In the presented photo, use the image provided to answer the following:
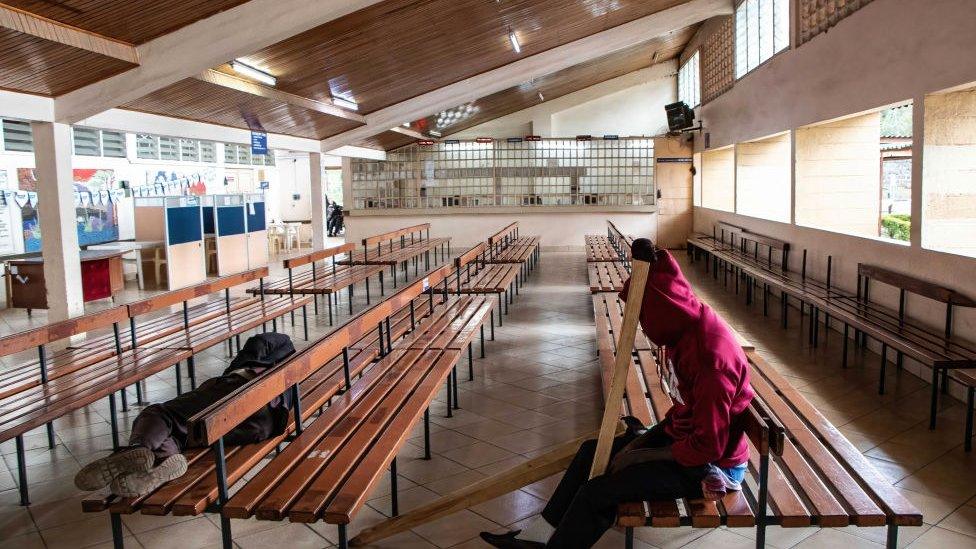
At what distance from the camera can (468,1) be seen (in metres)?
7.25

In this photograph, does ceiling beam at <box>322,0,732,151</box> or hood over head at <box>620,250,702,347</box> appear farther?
ceiling beam at <box>322,0,732,151</box>

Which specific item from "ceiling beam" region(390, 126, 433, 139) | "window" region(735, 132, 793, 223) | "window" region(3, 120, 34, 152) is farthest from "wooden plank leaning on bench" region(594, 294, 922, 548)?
"window" region(3, 120, 34, 152)

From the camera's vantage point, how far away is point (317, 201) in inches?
521

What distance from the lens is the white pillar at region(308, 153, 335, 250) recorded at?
509 inches

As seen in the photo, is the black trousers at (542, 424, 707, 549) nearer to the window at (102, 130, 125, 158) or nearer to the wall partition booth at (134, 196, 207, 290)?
the wall partition booth at (134, 196, 207, 290)

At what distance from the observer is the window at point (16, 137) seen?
456 inches

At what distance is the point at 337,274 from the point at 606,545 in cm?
629

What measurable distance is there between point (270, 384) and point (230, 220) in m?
10.2

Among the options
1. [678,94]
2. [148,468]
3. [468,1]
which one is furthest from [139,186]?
[148,468]

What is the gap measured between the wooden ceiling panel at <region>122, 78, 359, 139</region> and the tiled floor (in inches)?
112

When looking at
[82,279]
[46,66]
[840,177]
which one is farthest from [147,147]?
[840,177]

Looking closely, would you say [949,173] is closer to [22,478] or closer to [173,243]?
[22,478]

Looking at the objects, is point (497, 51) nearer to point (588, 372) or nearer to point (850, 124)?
point (850, 124)

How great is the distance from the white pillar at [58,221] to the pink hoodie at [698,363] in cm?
638
